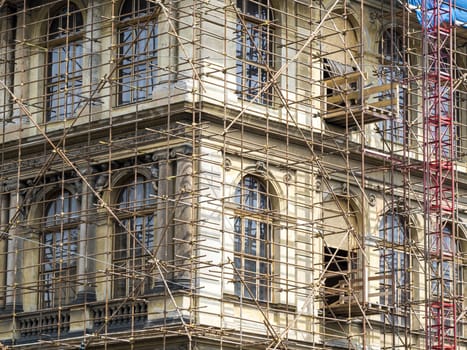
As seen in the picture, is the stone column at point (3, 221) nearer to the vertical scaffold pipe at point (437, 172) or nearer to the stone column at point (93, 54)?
the stone column at point (93, 54)

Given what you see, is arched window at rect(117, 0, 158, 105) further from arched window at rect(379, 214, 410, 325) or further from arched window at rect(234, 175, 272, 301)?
arched window at rect(379, 214, 410, 325)

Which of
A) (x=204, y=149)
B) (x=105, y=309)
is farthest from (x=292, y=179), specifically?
(x=105, y=309)

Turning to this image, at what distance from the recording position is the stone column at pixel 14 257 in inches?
1784

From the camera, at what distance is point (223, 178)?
42344 millimetres

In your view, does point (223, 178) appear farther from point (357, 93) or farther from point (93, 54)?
point (93, 54)

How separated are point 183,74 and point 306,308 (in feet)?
23.5

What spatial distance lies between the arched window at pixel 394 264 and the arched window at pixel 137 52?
8353mm

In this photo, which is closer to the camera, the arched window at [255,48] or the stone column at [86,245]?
the stone column at [86,245]

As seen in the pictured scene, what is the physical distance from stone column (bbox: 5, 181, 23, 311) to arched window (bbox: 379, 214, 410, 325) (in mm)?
10293

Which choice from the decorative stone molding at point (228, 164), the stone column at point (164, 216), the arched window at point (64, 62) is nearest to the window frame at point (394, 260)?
the decorative stone molding at point (228, 164)

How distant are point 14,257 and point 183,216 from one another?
6.43 meters

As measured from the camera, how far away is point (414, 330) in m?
46.9

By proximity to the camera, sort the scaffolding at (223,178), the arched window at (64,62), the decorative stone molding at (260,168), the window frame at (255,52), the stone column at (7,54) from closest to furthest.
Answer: the scaffolding at (223,178)
the decorative stone molding at (260,168)
the window frame at (255,52)
the arched window at (64,62)
the stone column at (7,54)

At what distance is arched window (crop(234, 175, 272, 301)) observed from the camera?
42.9 metres
